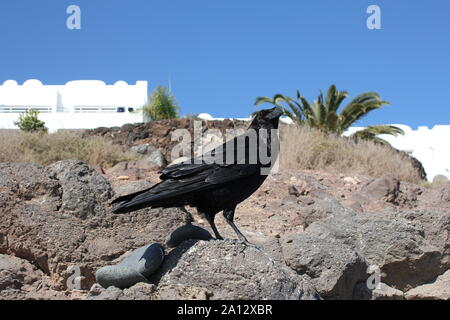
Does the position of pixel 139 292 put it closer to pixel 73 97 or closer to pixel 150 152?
pixel 150 152

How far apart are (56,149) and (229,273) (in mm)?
9516

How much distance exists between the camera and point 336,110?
21391mm

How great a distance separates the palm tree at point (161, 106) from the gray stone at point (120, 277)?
2412cm

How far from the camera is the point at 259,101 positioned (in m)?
22.4

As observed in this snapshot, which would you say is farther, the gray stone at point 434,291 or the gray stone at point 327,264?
the gray stone at point 434,291

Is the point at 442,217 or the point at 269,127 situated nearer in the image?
the point at 269,127

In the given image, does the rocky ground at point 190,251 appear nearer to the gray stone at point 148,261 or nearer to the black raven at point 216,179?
the gray stone at point 148,261

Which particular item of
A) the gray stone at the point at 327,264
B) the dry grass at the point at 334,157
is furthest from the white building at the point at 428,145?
the gray stone at the point at 327,264

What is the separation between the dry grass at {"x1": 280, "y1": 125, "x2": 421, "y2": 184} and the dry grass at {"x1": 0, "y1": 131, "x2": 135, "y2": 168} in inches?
152

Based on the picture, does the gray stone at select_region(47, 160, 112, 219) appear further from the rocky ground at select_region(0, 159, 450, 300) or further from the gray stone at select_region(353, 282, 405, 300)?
the gray stone at select_region(353, 282, 405, 300)

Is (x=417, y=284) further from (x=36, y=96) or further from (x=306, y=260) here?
(x=36, y=96)

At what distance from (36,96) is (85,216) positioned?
33747mm

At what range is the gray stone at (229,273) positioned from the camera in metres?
4.32
